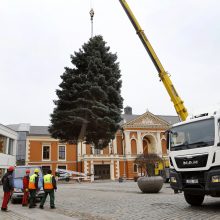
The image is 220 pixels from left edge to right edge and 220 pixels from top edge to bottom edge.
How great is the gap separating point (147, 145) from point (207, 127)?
4995cm

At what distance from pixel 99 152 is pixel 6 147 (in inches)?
745

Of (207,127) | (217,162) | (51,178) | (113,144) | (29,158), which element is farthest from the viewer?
(113,144)

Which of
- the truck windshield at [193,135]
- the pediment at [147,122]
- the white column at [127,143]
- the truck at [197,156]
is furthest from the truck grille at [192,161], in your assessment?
the pediment at [147,122]

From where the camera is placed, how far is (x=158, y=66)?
749 inches

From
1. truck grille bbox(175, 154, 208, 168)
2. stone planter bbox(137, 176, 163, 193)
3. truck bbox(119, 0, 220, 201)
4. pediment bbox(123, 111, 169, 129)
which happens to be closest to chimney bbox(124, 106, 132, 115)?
pediment bbox(123, 111, 169, 129)

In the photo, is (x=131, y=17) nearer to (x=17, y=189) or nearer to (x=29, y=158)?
(x=17, y=189)

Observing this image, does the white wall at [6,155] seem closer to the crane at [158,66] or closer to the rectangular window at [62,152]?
the rectangular window at [62,152]

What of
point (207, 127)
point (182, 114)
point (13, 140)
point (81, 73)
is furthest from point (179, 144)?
point (13, 140)

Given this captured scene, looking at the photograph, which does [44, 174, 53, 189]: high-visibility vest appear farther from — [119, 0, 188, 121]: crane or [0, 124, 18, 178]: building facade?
[0, 124, 18, 178]: building facade

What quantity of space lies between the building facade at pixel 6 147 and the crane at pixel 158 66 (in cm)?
2423

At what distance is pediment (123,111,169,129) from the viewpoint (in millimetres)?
56125

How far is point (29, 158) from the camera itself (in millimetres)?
50250

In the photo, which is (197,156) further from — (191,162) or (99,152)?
(99,152)

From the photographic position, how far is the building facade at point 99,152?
5088 centimetres
